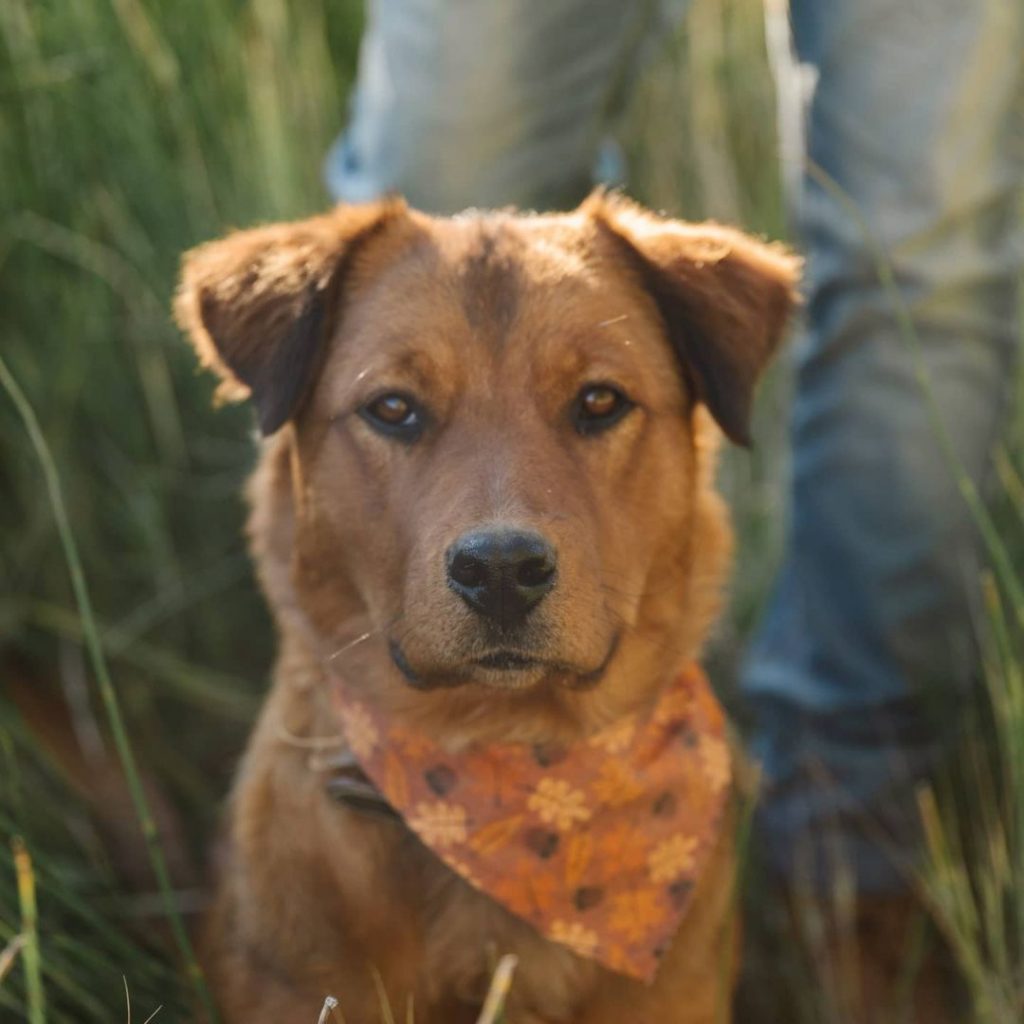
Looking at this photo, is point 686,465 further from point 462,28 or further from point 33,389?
point 33,389

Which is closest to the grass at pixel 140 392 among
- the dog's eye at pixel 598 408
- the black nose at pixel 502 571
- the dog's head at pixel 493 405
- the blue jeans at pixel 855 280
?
the blue jeans at pixel 855 280

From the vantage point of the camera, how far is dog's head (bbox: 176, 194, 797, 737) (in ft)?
7.97

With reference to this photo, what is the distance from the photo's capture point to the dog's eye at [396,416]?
103 inches

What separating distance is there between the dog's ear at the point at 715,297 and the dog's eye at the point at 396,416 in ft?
1.90

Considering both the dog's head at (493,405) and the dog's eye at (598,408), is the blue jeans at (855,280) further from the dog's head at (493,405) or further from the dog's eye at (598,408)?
the dog's eye at (598,408)

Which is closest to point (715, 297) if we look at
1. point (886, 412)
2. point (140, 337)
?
point (886, 412)

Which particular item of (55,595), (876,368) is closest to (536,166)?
(876,368)

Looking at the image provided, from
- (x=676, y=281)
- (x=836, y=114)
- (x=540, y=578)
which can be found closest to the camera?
(x=540, y=578)

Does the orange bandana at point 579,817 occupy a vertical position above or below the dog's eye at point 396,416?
below

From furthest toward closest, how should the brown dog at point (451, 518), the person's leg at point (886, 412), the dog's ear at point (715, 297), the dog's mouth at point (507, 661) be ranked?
the person's leg at point (886, 412)
the dog's ear at point (715, 297)
the brown dog at point (451, 518)
the dog's mouth at point (507, 661)

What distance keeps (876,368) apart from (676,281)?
0.67 metres

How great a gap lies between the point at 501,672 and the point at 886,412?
1312 mm

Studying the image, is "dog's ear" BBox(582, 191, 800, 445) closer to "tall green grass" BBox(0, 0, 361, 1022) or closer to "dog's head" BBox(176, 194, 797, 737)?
"dog's head" BBox(176, 194, 797, 737)

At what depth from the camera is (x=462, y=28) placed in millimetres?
3010
